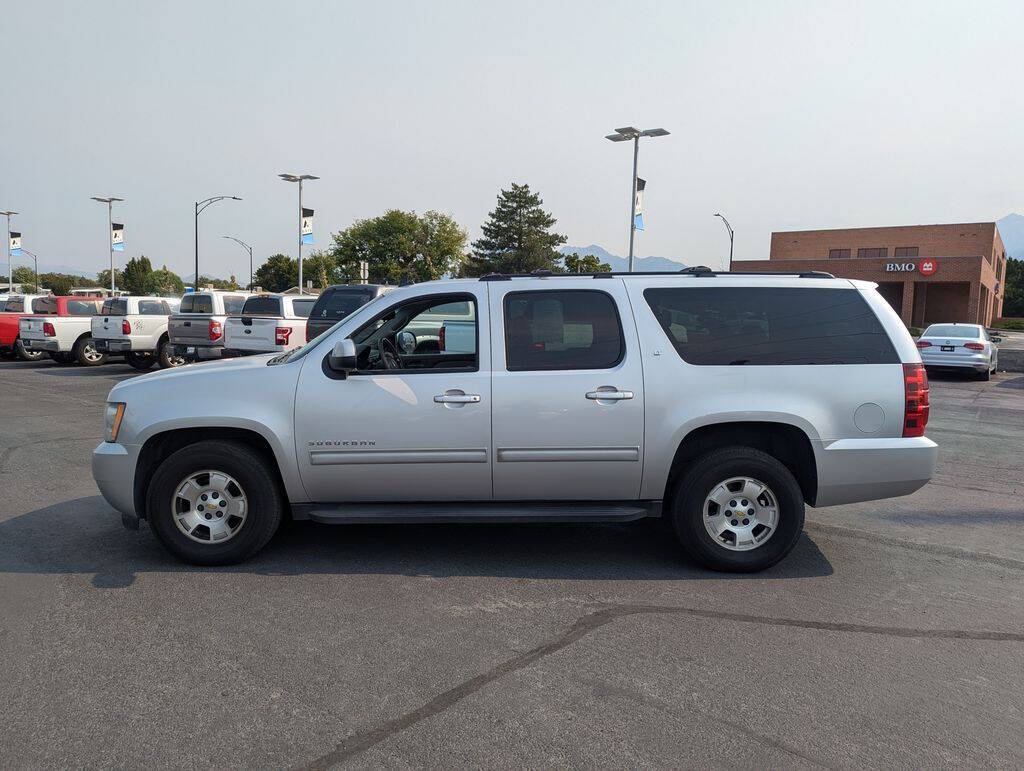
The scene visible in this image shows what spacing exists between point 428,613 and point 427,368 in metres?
1.57

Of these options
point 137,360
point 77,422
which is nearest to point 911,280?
point 137,360

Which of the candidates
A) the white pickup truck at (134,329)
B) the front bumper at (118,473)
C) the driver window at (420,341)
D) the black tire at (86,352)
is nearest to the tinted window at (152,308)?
the white pickup truck at (134,329)

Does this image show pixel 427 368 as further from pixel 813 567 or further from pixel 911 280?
pixel 911 280

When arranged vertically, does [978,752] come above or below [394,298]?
below

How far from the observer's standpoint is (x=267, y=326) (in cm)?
1602

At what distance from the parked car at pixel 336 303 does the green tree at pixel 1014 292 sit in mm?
95542

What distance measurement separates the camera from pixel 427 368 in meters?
5.28

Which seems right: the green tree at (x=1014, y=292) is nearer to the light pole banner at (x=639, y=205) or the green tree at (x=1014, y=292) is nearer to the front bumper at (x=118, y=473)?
the light pole banner at (x=639, y=205)

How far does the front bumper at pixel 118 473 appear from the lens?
5.20 m

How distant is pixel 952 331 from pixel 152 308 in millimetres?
19418

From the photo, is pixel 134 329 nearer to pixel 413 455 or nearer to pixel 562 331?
pixel 413 455

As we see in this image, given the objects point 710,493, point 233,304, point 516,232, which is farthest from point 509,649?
point 516,232

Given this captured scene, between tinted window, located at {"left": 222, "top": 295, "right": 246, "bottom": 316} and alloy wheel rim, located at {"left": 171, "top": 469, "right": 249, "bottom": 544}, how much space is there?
1370 centimetres

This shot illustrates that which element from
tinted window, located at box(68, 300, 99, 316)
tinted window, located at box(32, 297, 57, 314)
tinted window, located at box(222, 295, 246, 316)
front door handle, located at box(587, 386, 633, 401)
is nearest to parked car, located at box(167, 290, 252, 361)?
tinted window, located at box(222, 295, 246, 316)
